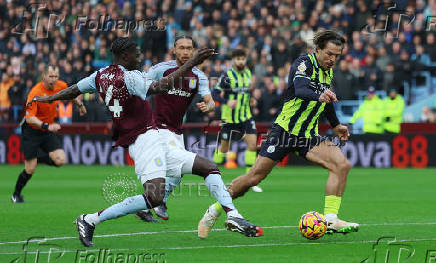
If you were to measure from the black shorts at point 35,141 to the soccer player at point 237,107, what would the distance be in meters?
4.57

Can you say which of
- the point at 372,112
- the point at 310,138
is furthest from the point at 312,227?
the point at 372,112

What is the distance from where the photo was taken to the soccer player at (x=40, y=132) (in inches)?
577

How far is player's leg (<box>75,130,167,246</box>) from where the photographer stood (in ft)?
29.2

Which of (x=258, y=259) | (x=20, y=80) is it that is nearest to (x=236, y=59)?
(x=258, y=259)

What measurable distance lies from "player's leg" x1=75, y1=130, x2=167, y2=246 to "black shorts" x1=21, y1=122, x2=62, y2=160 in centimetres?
643

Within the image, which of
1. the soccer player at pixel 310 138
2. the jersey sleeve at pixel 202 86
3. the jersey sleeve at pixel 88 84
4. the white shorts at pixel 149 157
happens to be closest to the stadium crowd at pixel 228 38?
the jersey sleeve at pixel 202 86

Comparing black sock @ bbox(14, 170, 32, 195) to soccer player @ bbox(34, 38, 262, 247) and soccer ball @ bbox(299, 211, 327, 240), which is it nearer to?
soccer player @ bbox(34, 38, 262, 247)

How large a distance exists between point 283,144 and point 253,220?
2.09 meters

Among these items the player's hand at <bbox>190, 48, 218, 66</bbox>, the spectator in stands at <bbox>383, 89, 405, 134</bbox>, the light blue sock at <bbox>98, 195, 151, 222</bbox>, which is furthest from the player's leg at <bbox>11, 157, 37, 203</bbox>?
the spectator in stands at <bbox>383, 89, 405, 134</bbox>

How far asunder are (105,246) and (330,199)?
8.40 ft

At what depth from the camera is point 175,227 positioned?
1088 centimetres

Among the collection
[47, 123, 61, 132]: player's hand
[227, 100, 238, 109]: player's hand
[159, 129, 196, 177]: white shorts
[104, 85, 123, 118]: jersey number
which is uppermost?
[104, 85, 123, 118]: jersey number

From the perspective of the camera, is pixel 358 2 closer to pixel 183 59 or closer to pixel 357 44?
pixel 357 44

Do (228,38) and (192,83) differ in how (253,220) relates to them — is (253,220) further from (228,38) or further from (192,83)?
(228,38)
